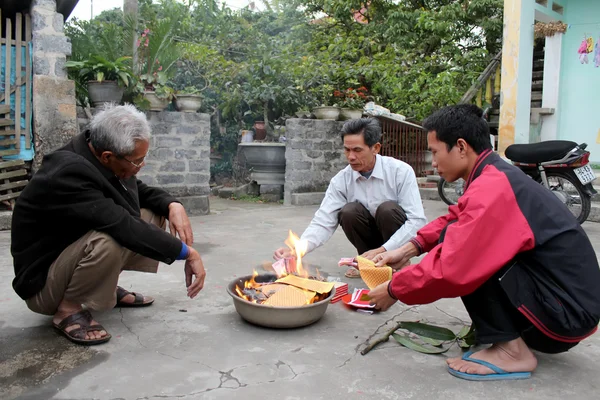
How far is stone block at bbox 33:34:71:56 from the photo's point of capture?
5.59 meters

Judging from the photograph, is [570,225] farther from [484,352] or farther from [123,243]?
Answer: [123,243]

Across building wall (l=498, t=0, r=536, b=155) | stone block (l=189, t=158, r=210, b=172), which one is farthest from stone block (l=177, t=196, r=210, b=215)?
building wall (l=498, t=0, r=536, b=155)

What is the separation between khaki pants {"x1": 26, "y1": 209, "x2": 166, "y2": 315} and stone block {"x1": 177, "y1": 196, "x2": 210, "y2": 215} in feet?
13.9

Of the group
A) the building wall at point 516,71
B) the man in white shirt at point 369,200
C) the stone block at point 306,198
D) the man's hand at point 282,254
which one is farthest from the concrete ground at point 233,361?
the building wall at point 516,71

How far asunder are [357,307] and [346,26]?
10.7 m

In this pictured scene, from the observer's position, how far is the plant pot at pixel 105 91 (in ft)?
19.6

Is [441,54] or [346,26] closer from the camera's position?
[441,54]

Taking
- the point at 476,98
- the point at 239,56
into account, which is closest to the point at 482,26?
the point at 476,98

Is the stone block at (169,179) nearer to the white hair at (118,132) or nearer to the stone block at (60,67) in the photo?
the stone block at (60,67)

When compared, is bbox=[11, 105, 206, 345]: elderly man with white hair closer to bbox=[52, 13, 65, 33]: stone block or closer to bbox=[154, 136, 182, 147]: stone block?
bbox=[52, 13, 65, 33]: stone block

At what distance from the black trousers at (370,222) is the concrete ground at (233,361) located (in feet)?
1.92

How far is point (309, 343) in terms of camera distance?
2562 mm

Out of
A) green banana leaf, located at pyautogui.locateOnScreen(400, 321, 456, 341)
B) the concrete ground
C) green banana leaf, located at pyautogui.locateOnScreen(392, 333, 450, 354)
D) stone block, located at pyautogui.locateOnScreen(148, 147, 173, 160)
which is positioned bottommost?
the concrete ground

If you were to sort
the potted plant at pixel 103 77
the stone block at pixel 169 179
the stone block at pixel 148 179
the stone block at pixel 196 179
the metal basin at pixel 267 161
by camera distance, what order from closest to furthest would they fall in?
the potted plant at pixel 103 77 → the stone block at pixel 148 179 → the stone block at pixel 169 179 → the stone block at pixel 196 179 → the metal basin at pixel 267 161
